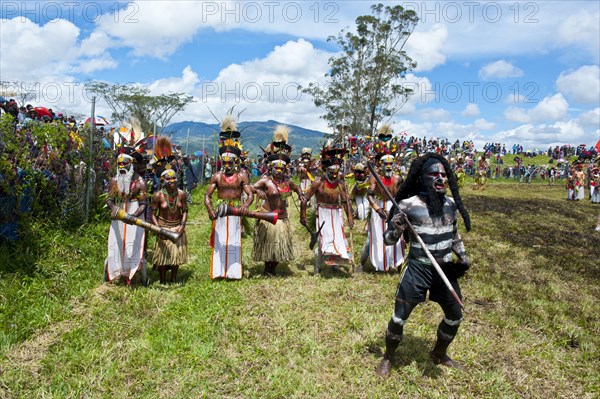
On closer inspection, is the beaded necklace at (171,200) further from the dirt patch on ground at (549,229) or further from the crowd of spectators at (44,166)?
the dirt patch on ground at (549,229)

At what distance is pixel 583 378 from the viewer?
13.8 feet

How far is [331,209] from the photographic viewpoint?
24.0 feet

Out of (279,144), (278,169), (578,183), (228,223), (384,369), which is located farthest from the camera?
(578,183)

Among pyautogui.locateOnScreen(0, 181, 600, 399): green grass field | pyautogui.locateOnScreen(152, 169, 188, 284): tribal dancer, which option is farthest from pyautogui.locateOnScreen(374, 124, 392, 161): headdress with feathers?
pyautogui.locateOnScreen(152, 169, 188, 284): tribal dancer

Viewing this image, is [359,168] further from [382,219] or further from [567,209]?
[567,209]

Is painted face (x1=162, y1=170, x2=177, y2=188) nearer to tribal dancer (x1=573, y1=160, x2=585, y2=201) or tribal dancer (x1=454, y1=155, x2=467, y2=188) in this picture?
tribal dancer (x1=454, y1=155, x2=467, y2=188)

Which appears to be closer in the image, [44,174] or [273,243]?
[273,243]

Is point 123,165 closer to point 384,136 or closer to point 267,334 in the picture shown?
point 267,334

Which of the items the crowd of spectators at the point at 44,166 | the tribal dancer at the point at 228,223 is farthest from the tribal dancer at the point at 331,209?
the crowd of spectators at the point at 44,166

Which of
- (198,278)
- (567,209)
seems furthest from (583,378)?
(567,209)

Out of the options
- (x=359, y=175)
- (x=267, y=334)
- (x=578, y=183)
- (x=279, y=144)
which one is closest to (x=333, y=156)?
(x=279, y=144)

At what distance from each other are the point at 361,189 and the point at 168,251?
19.4 feet

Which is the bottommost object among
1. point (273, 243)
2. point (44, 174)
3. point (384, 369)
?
point (384, 369)

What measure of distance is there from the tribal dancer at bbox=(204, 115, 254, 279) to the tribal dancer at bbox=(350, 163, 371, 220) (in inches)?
102
